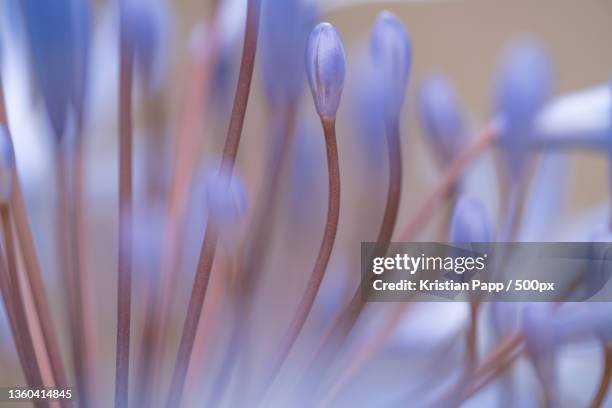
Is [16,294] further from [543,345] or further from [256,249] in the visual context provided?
[543,345]

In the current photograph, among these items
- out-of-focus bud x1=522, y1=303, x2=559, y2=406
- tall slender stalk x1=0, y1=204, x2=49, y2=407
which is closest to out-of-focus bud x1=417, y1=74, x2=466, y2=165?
out-of-focus bud x1=522, y1=303, x2=559, y2=406

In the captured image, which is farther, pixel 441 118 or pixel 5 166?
pixel 441 118

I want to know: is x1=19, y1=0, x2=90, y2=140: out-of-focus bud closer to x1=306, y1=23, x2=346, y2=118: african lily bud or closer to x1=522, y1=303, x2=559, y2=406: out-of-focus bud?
x1=306, y1=23, x2=346, y2=118: african lily bud

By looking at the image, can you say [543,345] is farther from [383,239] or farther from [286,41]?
[286,41]

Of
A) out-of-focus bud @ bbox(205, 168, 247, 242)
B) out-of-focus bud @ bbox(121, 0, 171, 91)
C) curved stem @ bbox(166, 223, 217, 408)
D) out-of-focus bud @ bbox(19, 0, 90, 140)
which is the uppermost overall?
out-of-focus bud @ bbox(121, 0, 171, 91)

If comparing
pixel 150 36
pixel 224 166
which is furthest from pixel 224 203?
Result: pixel 150 36

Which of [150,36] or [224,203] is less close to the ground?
[150,36]

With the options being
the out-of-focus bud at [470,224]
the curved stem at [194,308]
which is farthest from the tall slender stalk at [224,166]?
the out-of-focus bud at [470,224]

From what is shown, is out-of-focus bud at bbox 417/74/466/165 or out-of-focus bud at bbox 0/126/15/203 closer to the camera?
out-of-focus bud at bbox 0/126/15/203
